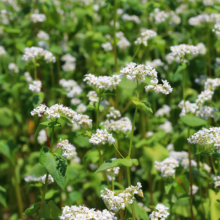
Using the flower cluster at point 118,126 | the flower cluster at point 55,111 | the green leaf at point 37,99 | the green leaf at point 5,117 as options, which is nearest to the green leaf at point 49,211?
the flower cluster at point 55,111

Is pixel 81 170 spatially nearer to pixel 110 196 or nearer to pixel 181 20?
pixel 110 196

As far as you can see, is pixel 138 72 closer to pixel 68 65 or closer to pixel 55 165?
pixel 55 165

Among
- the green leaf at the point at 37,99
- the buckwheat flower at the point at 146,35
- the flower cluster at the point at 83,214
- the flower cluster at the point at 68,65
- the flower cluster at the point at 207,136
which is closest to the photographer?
the flower cluster at the point at 83,214

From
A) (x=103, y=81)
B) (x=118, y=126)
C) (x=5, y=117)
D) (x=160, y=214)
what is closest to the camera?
(x=160, y=214)

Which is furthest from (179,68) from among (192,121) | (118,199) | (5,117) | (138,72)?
(5,117)

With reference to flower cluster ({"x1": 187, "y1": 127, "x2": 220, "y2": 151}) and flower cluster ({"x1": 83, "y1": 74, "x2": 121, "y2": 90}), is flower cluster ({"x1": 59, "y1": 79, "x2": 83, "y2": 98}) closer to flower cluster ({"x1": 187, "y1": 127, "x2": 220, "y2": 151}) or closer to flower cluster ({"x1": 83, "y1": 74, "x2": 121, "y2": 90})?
flower cluster ({"x1": 83, "y1": 74, "x2": 121, "y2": 90})

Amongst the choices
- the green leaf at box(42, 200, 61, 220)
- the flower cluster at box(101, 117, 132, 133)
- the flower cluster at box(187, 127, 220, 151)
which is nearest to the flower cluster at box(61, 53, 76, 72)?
the flower cluster at box(101, 117, 132, 133)

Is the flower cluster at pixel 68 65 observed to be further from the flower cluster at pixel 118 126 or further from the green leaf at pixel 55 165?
the green leaf at pixel 55 165
